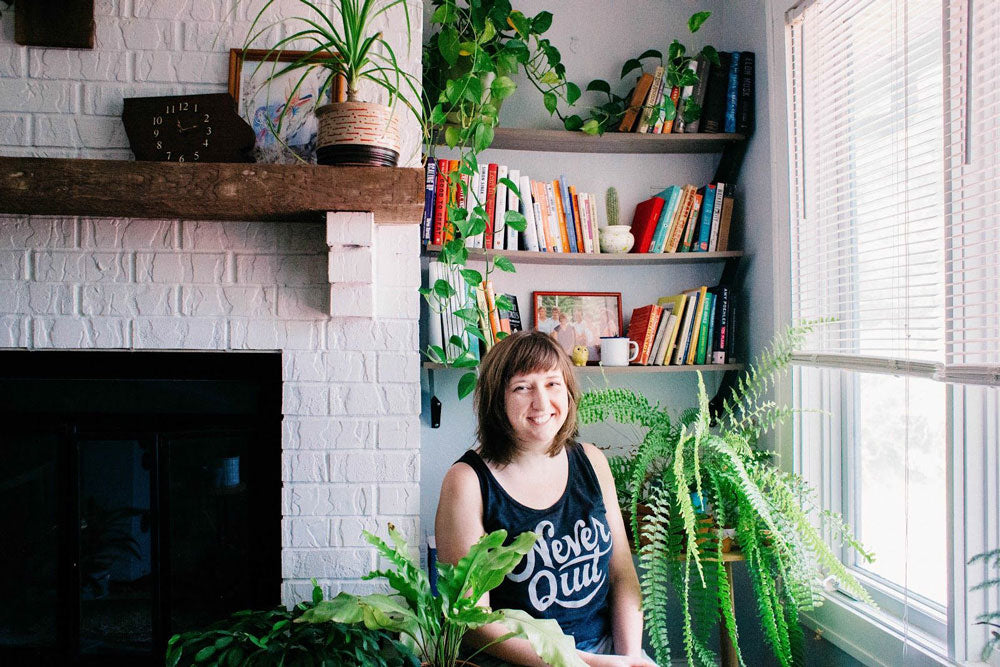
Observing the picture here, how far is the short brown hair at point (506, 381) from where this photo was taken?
5.32 ft

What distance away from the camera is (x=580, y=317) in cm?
238

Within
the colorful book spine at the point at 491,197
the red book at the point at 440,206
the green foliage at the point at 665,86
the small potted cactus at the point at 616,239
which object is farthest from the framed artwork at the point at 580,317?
the green foliage at the point at 665,86

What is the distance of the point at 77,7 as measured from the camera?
5.49ft

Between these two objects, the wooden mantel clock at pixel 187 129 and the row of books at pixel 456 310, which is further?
the row of books at pixel 456 310

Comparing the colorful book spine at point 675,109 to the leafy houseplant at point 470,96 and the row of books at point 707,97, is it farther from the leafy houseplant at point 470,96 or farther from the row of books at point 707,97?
the leafy houseplant at point 470,96

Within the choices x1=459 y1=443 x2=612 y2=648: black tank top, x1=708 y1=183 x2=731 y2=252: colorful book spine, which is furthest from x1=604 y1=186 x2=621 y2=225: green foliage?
x1=459 y1=443 x2=612 y2=648: black tank top

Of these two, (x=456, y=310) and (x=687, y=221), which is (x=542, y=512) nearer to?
(x=456, y=310)

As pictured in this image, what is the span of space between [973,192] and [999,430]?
49cm

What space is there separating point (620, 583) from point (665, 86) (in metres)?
1.59

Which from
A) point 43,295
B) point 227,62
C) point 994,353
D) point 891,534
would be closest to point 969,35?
point 994,353

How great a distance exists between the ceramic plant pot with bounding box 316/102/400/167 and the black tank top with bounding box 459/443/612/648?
0.75 m

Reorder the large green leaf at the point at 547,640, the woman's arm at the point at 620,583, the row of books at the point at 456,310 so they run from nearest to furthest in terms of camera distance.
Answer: the large green leaf at the point at 547,640 < the woman's arm at the point at 620,583 < the row of books at the point at 456,310

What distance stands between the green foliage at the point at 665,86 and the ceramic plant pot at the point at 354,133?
2.93 ft

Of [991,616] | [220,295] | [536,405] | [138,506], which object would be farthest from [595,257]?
[138,506]
